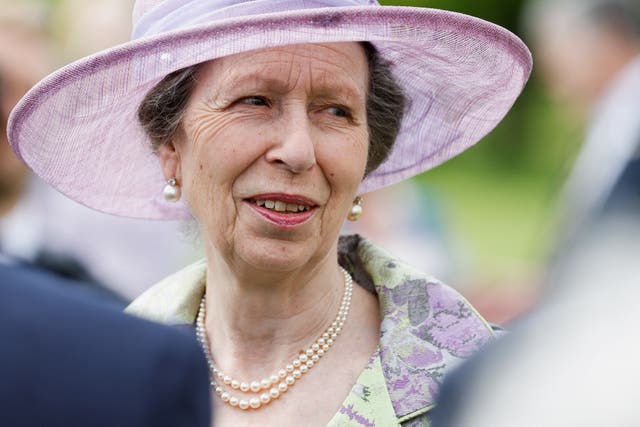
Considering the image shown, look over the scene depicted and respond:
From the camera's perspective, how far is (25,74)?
4.87 metres

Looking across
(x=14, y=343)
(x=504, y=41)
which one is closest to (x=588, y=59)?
(x=504, y=41)

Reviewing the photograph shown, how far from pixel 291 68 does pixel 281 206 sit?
14.4 inches

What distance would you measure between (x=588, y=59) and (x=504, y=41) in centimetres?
379

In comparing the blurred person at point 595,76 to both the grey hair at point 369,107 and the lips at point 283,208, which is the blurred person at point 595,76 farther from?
the lips at point 283,208

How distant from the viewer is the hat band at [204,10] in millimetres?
3006

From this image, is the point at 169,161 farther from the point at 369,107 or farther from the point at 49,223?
the point at 49,223

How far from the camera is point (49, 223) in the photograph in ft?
17.2

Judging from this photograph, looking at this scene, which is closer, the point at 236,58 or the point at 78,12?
the point at 236,58

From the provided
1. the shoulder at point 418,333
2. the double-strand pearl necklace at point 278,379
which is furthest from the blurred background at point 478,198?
the shoulder at point 418,333

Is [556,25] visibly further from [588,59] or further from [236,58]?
[236,58]

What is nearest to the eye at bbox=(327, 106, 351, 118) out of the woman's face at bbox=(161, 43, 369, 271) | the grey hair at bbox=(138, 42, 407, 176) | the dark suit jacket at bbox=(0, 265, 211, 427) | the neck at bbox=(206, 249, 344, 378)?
the woman's face at bbox=(161, 43, 369, 271)

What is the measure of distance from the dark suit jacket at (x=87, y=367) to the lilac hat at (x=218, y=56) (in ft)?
4.23

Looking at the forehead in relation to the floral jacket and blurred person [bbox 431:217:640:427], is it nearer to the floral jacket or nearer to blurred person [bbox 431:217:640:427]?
the floral jacket

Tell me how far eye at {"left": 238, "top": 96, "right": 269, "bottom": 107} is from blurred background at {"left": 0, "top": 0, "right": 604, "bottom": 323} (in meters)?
0.74
